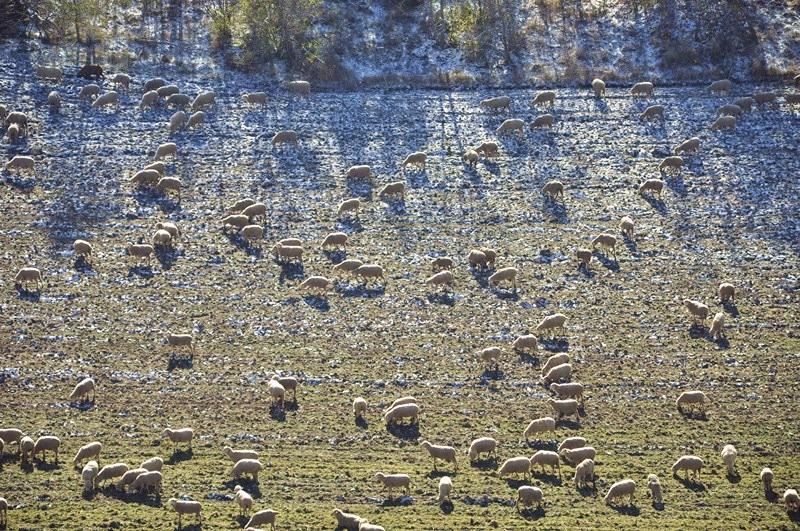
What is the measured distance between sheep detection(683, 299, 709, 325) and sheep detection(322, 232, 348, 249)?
1207cm

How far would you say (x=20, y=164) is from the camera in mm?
45844

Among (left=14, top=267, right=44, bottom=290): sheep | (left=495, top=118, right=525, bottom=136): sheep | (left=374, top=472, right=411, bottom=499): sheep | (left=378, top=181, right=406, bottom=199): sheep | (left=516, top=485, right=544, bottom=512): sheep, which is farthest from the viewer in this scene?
(left=495, top=118, right=525, bottom=136): sheep

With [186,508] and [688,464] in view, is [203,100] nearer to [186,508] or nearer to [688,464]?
[186,508]

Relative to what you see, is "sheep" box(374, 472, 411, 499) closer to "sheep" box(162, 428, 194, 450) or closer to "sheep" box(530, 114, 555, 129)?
"sheep" box(162, 428, 194, 450)

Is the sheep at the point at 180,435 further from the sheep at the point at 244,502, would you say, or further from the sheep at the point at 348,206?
the sheep at the point at 348,206

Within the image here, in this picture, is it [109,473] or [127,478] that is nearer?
[127,478]

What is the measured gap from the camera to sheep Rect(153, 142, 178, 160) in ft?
155

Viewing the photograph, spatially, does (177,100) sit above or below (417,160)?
above

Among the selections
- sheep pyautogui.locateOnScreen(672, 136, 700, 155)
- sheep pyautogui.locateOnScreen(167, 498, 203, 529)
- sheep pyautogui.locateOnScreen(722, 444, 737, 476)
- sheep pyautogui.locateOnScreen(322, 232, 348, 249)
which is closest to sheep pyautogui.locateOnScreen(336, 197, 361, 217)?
sheep pyautogui.locateOnScreen(322, 232, 348, 249)

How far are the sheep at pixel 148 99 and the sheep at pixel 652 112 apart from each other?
2124cm

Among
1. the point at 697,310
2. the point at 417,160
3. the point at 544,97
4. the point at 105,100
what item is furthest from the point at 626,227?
the point at 105,100

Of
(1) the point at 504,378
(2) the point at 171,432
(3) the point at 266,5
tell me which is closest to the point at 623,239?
(1) the point at 504,378

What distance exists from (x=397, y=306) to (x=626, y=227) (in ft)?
32.9

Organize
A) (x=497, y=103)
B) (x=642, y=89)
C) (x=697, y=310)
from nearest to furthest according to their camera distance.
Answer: (x=697, y=310) → (x=497, y=103) → (x=642, y=89)
